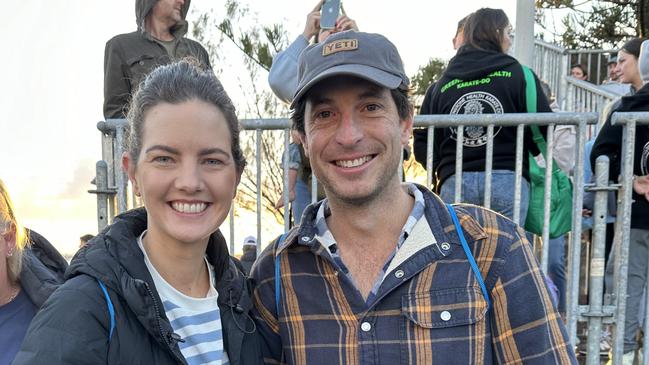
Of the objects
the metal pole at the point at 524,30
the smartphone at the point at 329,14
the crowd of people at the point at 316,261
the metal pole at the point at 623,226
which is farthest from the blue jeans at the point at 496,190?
the metal pole at the point at 524,30

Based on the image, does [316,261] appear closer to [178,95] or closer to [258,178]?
[178,95]

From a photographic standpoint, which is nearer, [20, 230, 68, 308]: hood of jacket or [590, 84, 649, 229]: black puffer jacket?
[20, 230, 68, 308]: hood of jacket

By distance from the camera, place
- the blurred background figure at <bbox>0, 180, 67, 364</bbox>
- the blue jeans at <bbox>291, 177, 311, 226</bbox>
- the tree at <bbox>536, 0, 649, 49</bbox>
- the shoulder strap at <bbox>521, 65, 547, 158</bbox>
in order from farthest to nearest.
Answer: the tree at <bbox>536, 0, 649, 49</bbox>
the blue jeans at <bbox>291, 177, 311, 226</bbox>
the shoulder strap at <bbox>521, 65, 547, 158</bbox>
the blurred background figure at <bbox>0, 180, 67, 364</bbox>

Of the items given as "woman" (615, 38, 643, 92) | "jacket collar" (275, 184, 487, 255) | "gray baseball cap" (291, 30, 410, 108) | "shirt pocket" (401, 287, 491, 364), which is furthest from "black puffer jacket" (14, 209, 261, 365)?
"woman" (615, 38, 643, 92)

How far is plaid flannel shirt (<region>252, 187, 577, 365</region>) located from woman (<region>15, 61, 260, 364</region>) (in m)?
0.22

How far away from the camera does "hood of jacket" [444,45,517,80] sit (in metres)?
3.85

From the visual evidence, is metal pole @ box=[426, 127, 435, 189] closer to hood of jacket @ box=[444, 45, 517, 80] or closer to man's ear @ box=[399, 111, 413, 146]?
hood of jacket @ box=[444, 45, 517, 80]

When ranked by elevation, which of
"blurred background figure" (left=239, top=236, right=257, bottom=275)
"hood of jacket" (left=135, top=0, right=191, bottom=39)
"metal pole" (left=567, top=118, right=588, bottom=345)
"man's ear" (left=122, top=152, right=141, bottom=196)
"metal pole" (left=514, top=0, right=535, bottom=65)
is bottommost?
"blurred background figure" (left=239, top=236, right=257, bottom=275)

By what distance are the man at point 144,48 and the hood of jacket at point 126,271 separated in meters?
2.43

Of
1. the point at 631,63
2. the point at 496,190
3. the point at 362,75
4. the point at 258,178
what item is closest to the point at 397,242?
the point at 362,75

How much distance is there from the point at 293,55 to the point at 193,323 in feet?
8.12

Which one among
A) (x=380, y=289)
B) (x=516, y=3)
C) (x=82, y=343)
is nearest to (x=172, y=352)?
(x=82, y=343)

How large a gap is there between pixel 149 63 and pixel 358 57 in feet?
8.81

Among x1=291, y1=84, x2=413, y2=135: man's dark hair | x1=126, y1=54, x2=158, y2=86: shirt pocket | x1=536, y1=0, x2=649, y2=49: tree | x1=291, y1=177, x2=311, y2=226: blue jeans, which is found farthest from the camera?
x1=536, y1=0, x2=649, y2=49: tree
